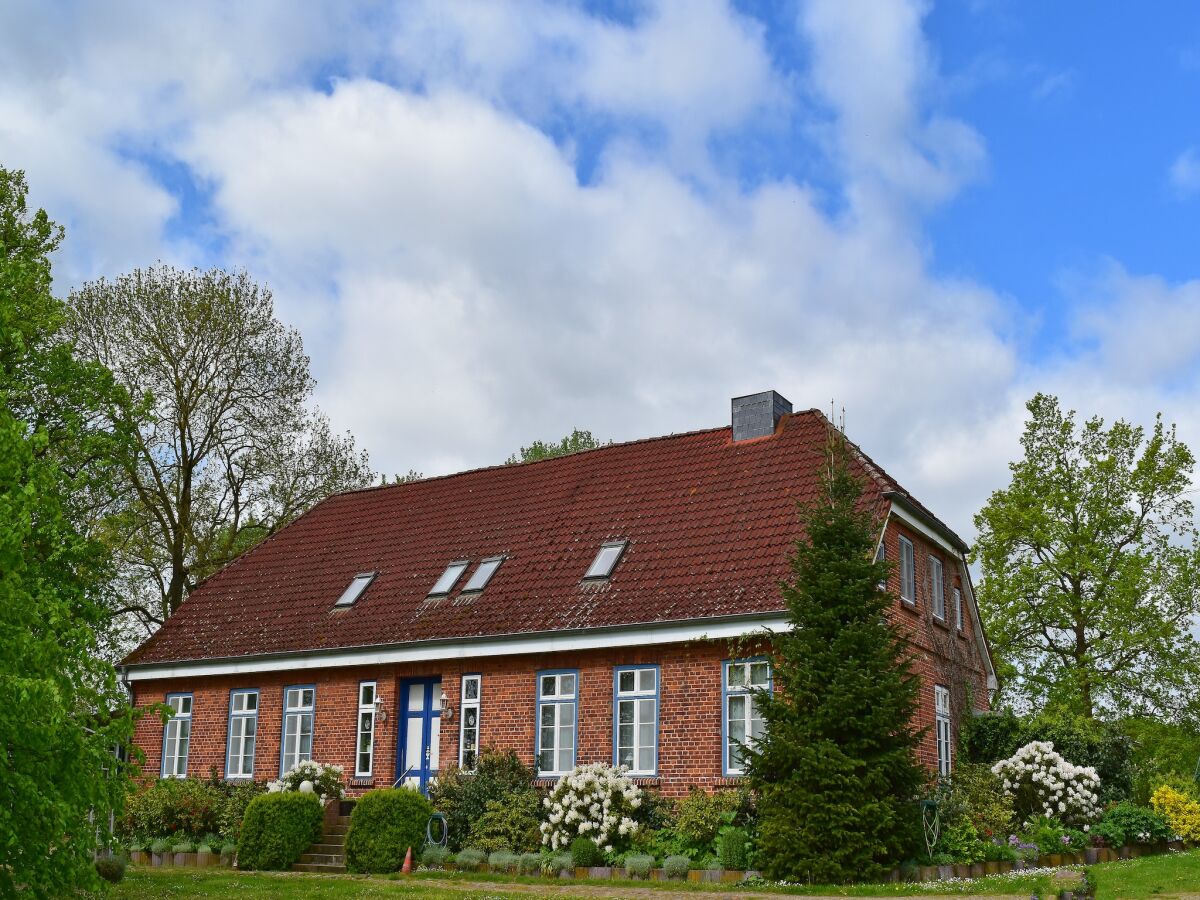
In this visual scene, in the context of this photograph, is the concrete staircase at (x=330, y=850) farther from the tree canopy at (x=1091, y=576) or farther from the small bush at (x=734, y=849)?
the tree canopy at (x=1091, y=576)

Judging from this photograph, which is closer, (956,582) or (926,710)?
(926,710)

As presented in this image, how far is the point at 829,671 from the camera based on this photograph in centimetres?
1596

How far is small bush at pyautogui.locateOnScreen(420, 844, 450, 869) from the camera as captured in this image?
1891 centimetres

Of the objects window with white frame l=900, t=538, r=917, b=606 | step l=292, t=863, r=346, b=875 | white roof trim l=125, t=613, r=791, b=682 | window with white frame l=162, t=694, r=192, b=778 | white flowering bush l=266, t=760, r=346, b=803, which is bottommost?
step l=292, t=863, r=346, b=875

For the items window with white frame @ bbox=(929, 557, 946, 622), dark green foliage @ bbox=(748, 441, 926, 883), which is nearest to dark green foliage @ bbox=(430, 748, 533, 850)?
dark green foliage @ bbox=(748, 441, 926, 883)

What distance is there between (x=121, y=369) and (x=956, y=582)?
20.5m

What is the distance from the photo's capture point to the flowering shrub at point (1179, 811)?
22078mm

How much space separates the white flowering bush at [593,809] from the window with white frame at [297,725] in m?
6.82

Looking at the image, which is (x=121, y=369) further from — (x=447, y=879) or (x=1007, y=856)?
(x=1007, y=856)

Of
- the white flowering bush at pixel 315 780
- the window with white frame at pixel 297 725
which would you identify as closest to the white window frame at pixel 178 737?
the window with white frame at pixel 297 725

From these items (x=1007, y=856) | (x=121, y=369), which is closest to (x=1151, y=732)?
(x=1007, y=856)

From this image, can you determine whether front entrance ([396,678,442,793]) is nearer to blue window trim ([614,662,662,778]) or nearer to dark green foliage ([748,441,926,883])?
blue window trim ([614,662,662,778])

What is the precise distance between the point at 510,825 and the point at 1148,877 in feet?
29.2

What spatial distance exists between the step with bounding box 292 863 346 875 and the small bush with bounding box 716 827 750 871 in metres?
6.14
